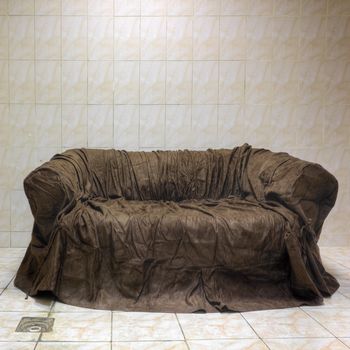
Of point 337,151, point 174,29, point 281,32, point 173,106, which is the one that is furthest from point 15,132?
point 337,151

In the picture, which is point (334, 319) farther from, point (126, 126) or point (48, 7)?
point (48, 7)

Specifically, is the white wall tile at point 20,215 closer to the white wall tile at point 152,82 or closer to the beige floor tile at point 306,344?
the white wall tile at point 152,82

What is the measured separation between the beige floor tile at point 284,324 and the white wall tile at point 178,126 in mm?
1700

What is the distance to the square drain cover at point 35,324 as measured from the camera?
232cm

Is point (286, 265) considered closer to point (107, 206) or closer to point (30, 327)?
point (107, 206)

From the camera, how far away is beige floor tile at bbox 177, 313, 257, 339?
233 centimetres

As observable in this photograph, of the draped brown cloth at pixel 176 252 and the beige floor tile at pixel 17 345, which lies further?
the draped brown cloth at pixel 176 252

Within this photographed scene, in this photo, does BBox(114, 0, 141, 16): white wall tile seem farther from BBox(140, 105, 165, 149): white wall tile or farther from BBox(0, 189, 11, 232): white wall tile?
BBox(0, 189, 11, 232): white wall tile

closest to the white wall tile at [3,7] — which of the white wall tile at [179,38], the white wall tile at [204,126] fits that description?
the white wall tile at [179,38]

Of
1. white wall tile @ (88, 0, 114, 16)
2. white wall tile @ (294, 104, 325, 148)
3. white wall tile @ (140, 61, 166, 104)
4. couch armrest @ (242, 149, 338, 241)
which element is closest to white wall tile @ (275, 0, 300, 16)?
white wall tile @ (294, 104, 325, 148)

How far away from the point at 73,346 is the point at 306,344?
1.09m

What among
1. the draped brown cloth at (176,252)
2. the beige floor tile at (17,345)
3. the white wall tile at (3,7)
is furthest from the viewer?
the white wall tile at (3,7)

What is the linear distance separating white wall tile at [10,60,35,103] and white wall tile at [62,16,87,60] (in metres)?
0.31

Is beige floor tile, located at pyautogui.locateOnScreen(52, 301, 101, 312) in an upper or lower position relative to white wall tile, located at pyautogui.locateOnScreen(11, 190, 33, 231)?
lower
